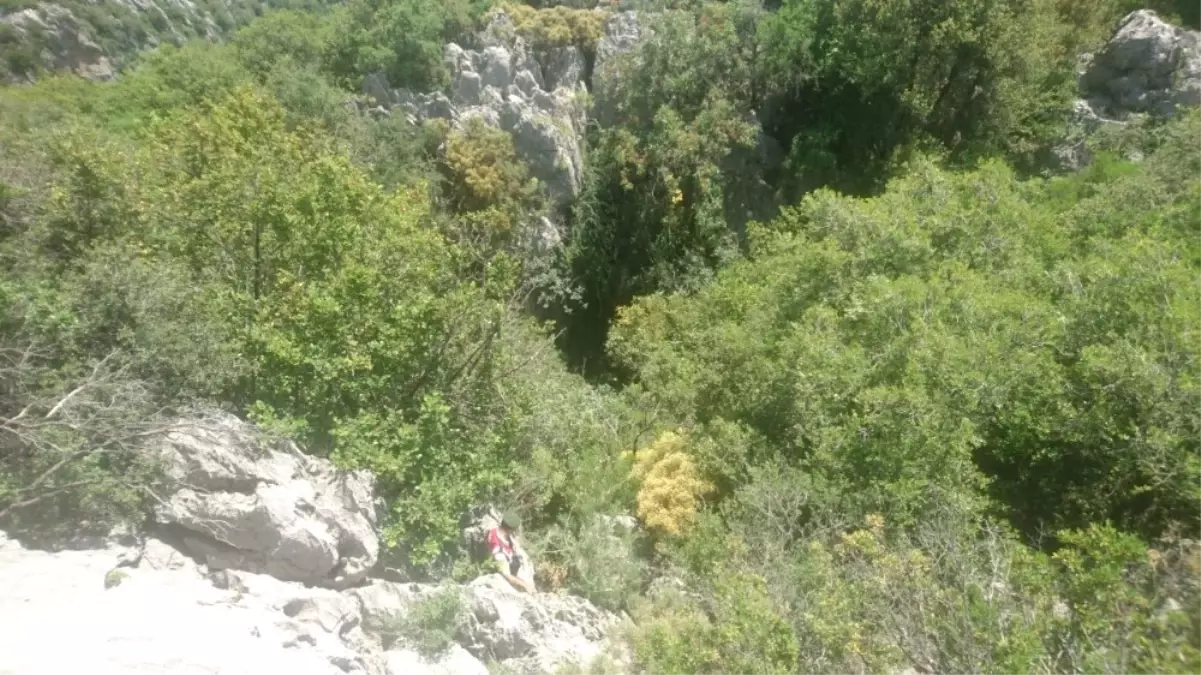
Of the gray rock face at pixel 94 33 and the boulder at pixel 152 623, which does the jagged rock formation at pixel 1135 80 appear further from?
the gray rock face at pixel 94 33

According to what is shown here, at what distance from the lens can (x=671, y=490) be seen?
14.2 meters

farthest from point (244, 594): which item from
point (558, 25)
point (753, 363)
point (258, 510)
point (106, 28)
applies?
point (106, 28)

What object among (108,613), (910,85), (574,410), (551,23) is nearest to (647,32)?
(551,23)

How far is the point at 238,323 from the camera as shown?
1240 centimetres

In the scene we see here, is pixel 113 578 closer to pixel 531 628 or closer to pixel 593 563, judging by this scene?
pixel 531 628

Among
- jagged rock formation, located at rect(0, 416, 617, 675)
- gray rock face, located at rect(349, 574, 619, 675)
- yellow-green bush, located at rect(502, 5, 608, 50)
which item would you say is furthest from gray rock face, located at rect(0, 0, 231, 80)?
gray rock face, located at rect(349, 574, 619, 675)

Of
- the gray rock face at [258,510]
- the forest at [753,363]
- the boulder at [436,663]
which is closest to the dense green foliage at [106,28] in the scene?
the forest at [753,363]

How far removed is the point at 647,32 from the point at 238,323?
19371mm

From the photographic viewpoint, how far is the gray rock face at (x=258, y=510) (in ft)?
31.5

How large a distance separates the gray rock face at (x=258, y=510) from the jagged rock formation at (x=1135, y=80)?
24671 mm

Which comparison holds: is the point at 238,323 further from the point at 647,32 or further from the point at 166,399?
the point at 647,32

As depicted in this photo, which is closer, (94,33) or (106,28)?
(94,33)

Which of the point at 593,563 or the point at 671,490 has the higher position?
the point at 671,490

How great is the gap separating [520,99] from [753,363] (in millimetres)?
16261
